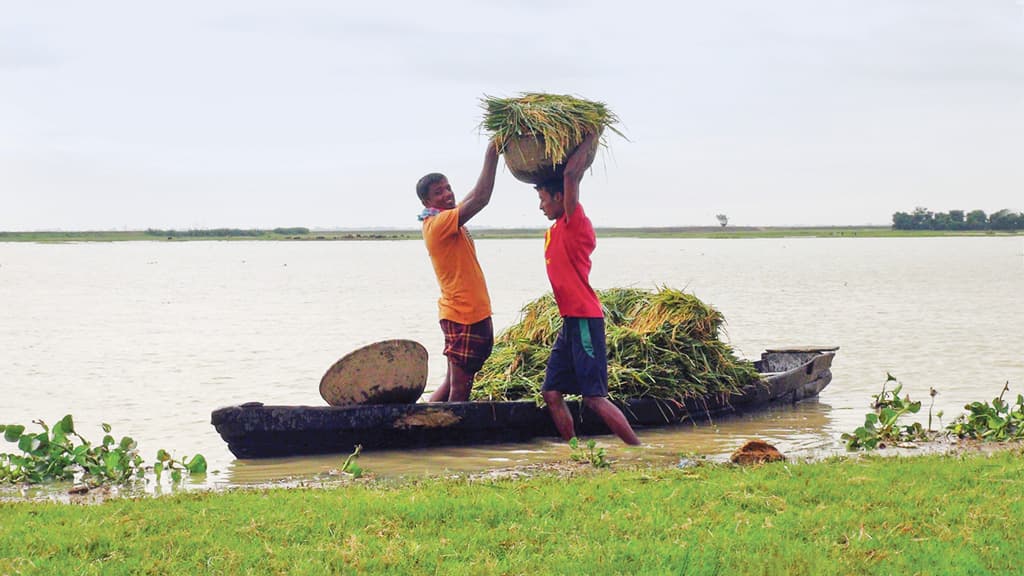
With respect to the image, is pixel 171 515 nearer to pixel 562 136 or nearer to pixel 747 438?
pixel 562 136

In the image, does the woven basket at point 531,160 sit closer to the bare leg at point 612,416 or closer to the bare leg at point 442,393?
the bare leg at point 612,416

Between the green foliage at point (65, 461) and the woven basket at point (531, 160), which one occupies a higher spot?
the woven basket at point (531, 160)

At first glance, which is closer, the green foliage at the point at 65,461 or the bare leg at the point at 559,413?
the green foliage at the point at 65,461

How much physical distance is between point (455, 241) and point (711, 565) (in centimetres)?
411

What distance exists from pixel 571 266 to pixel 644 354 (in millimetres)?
2260

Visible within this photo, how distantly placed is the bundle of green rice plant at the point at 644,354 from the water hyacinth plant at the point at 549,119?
2.38 metres

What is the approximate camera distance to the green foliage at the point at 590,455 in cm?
782

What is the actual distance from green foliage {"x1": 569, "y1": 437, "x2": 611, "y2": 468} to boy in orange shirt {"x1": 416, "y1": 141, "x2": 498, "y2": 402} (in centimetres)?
109

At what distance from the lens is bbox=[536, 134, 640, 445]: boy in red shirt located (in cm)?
805

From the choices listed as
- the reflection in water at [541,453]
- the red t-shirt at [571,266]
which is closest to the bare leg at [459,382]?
the reflection in water at [541,453]

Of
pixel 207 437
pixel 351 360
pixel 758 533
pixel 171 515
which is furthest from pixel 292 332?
pixel 758 533

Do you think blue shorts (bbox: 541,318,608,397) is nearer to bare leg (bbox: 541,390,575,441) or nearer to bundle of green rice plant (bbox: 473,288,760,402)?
bare leg (bbox: 541,390,575,441)

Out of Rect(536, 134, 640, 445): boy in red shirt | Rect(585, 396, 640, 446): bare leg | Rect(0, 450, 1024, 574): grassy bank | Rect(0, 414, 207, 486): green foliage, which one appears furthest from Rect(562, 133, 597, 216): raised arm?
Rect(0, 414, 207, 486): green foliage

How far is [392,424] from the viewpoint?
8.66 m
